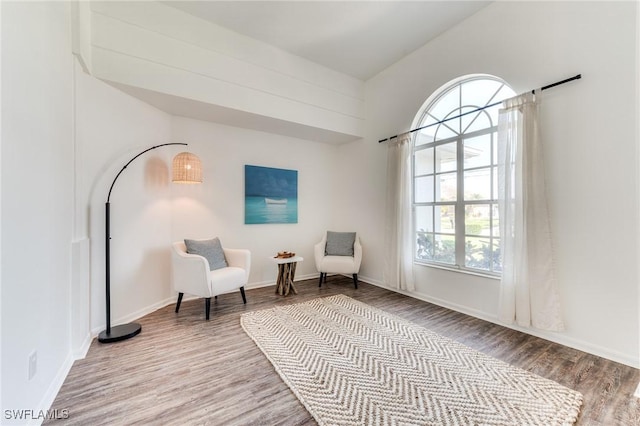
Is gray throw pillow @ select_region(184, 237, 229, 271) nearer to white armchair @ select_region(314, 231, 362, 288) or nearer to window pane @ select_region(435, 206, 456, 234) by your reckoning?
white armchair @ select_region(314, 231, 362, 288)

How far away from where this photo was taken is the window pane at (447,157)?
3.31m

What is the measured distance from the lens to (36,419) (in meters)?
1.41

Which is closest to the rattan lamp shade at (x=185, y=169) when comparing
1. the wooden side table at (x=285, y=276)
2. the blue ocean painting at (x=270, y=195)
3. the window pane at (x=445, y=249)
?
the blue ocean painting at (x=270, y=195)

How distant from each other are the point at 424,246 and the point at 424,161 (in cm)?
119

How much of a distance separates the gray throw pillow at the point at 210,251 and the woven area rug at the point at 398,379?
0.91m

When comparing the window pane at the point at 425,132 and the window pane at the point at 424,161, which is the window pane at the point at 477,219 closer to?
the window pane at the point at 424,161

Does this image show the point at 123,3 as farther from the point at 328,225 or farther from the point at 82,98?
the point at 328,225

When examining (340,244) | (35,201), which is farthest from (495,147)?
(35,201)

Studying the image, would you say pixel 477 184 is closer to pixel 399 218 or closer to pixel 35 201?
pixel 399 218

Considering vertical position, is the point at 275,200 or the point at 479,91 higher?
the point at 479,91

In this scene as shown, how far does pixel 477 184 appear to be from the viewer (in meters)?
3.06

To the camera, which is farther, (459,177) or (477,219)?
(459,177)

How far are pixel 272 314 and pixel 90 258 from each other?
1.84 meters

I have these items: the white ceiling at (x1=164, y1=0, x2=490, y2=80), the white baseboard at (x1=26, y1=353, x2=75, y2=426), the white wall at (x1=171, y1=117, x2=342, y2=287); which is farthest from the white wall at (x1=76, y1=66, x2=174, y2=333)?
the white ceiling at (x1=164, y1=0, x2=490, y2=80)
